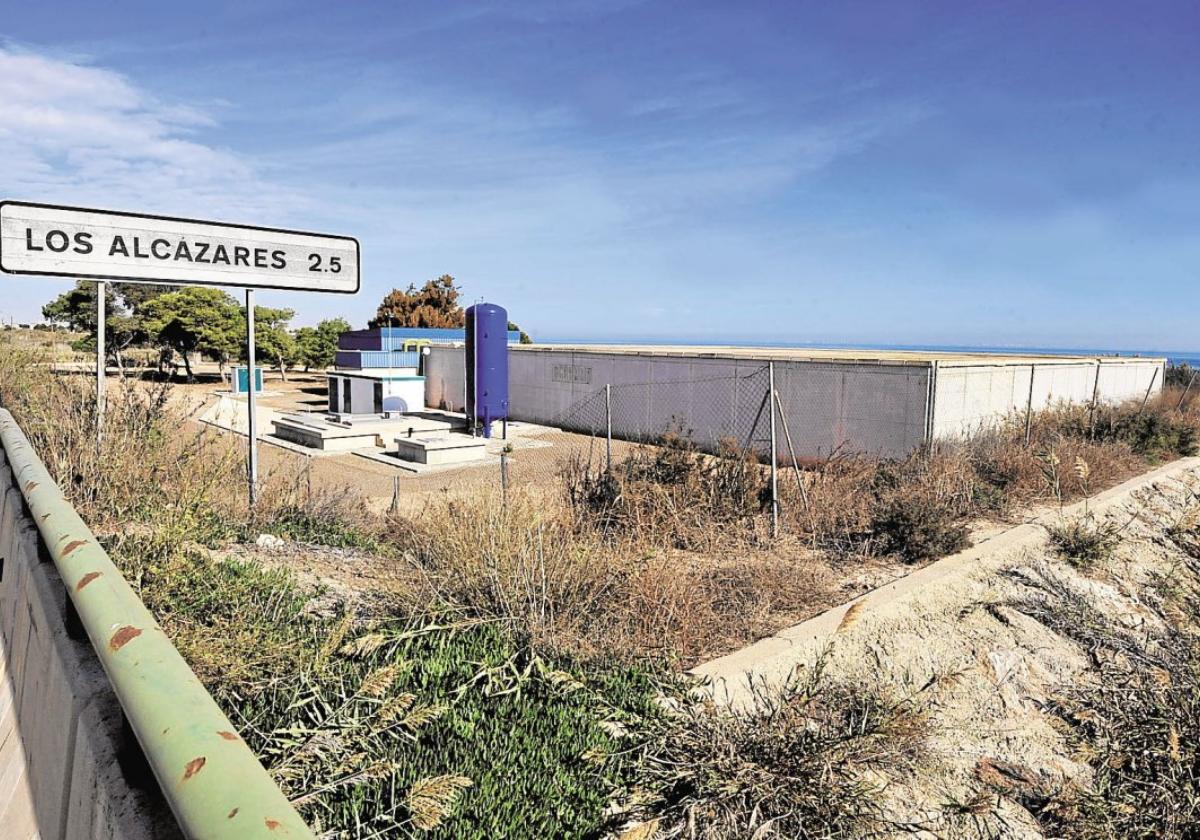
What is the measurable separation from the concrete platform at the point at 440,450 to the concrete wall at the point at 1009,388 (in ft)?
35.6

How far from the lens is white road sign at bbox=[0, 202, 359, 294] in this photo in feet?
24.1

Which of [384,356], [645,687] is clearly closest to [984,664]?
[645,687]

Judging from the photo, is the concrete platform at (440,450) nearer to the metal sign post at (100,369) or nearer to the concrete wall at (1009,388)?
the concrete wall at (1009,388)

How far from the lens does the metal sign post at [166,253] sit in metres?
7.37

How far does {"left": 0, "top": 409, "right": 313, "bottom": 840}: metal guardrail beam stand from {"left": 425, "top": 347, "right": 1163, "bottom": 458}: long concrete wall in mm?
11567

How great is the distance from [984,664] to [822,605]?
1.51 metres

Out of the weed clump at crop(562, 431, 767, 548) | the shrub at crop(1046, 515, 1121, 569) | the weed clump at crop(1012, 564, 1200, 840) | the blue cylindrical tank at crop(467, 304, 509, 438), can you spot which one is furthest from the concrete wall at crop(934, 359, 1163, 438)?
the blue cylindrical tank at crop(467, 304, 509, 438)

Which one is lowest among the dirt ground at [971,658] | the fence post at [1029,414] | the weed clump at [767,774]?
the dirt ground at [971,658]

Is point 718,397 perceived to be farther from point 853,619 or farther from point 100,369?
point 853,619

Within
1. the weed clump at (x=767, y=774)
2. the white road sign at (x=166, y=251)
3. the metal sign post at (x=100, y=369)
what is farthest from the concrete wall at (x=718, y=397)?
the metal sign post at (x=100, y=369)

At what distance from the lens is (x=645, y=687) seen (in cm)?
520

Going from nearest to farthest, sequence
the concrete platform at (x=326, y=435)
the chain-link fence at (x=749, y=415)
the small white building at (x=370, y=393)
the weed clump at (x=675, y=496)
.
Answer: the weed clump at (x=675, y=496) < the chain-link fence at (x=749, y=415) < the concrete platform at (x=326, y=435) < the small white building at (x=370, y=393)

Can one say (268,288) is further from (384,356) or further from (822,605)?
(384,356)

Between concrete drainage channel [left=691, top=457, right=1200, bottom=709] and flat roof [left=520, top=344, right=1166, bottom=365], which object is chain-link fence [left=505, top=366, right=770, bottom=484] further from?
concrete drainage channel [left=691, top=457, right=1200, bottom=709]
